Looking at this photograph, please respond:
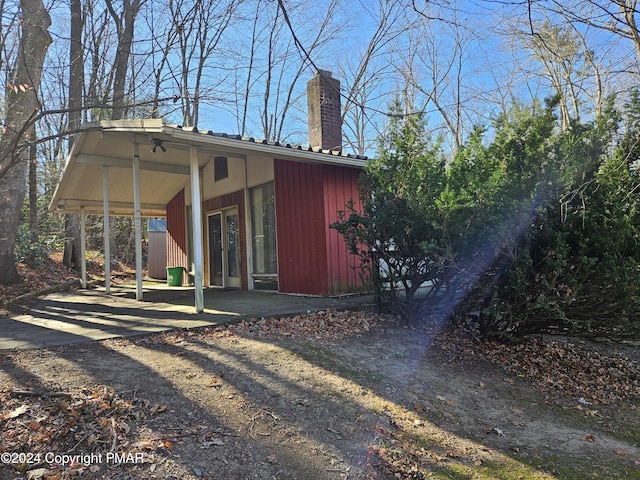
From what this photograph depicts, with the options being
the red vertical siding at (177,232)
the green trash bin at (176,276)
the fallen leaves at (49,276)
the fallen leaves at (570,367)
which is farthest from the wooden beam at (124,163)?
the fallen leaves at (570,367)

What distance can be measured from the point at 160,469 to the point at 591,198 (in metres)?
4.79

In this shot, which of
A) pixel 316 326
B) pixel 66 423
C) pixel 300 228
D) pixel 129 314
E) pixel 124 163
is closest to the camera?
pixel 66 423

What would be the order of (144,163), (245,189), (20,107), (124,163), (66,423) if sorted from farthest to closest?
(245,189)
(144,163)
(124,163)
(20,107)
(66,423)

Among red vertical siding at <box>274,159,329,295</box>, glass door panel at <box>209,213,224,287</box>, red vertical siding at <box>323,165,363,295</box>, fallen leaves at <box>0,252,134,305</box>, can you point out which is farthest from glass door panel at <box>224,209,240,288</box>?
fallen leaves at <box>0,252,134,305</box>

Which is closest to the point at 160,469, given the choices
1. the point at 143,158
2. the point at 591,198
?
the point at 591,198

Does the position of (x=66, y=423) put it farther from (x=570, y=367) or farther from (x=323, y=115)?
(x=323, y=115)

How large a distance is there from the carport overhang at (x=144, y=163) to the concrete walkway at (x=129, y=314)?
548mm

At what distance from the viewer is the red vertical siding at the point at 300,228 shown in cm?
740

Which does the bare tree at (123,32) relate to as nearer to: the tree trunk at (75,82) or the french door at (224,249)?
the tree trunk at (75,82)

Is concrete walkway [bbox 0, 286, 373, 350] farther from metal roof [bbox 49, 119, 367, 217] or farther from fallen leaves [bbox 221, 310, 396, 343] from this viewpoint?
metal roof [bbox 49, 119, 367, 217]

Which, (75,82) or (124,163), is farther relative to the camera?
(75,82)

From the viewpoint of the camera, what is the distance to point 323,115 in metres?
8.91

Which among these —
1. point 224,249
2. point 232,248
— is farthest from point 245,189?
point 224,249

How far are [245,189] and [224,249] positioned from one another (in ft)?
5.52
